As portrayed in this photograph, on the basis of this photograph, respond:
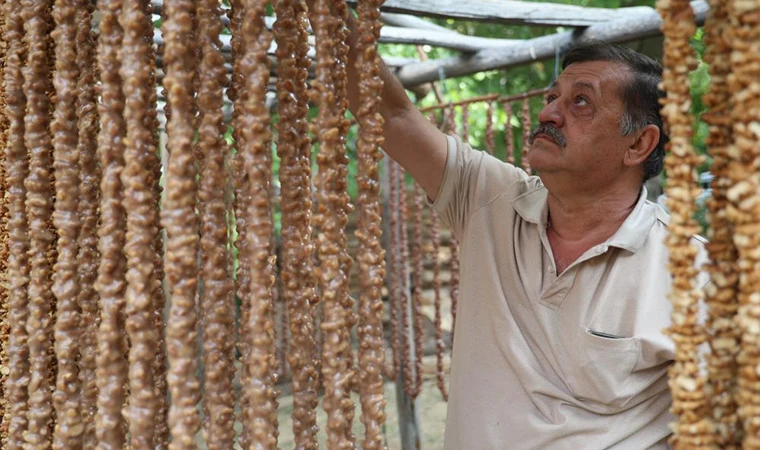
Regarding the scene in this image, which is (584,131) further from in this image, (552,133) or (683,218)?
(683,218)

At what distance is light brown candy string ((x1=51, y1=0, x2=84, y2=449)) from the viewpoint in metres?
1.15

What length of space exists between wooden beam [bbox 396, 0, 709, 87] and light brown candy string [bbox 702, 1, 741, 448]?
225 centimetres

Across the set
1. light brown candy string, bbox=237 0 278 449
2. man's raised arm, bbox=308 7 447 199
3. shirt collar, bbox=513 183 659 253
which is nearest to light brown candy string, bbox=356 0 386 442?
light brown candy string, bbox=237 0 278 449

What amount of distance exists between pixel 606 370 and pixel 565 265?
0.34 m

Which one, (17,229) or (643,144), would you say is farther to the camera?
(643,144)

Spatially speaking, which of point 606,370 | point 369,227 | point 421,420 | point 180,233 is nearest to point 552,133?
point 606,370

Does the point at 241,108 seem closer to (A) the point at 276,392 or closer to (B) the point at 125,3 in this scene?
(B) the point at 125,3

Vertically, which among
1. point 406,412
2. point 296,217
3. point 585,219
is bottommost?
point 406,412

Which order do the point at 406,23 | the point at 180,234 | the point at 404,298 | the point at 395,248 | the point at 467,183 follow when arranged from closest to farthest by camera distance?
the point at 180,234 < the point at 467,183 < the point at 406,23 < the point at 404,298 < the point at 395,248

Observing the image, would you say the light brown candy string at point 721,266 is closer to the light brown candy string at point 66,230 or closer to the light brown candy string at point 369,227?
the light brown candy string at point 369,227

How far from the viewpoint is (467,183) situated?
7.52 feet

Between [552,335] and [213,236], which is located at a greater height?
[213,236]

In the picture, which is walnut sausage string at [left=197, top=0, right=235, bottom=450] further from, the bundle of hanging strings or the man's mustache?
the man's mustache

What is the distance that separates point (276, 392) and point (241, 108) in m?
0.46
